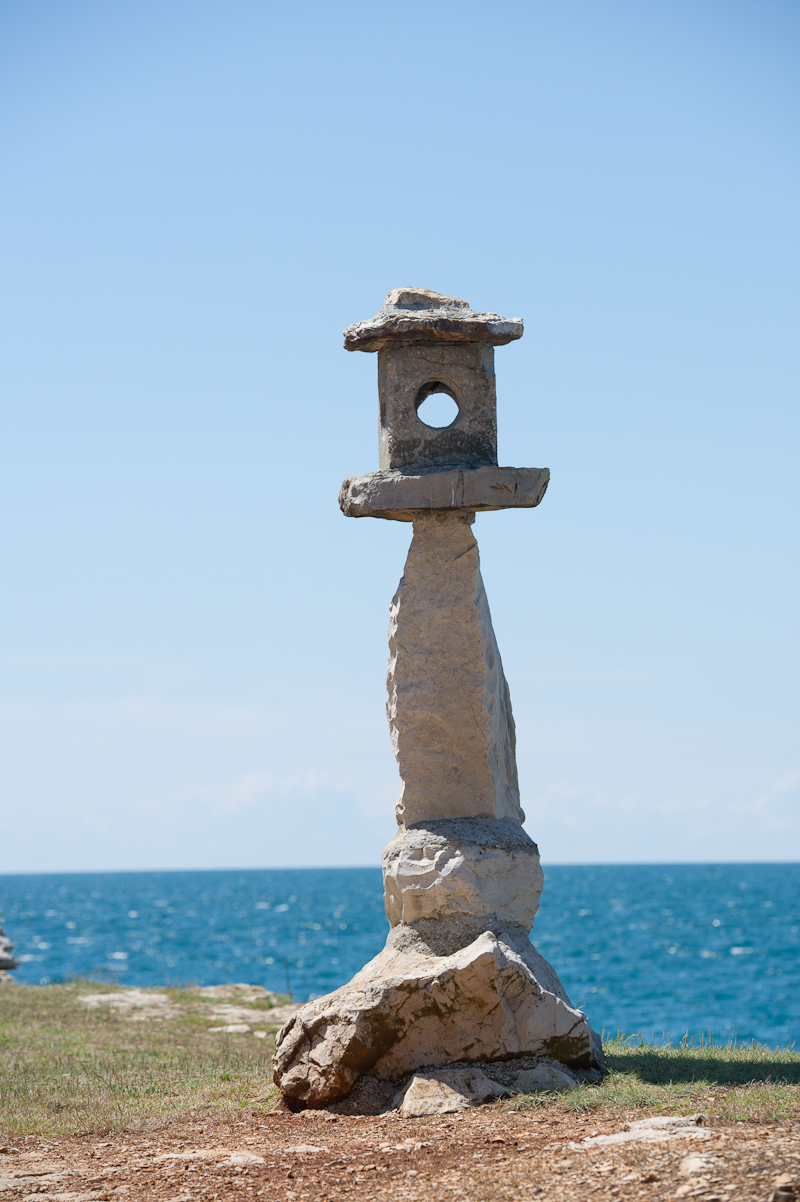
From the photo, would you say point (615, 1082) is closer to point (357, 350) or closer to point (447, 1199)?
point (447, 1199)

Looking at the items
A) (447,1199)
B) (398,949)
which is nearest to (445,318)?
(398,949)

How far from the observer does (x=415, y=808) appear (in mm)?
10258

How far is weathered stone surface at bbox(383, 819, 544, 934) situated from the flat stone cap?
395cm

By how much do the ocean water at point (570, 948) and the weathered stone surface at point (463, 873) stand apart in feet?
31.6

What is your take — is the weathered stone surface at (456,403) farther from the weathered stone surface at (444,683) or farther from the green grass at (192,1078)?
the green grass at (192,1078)

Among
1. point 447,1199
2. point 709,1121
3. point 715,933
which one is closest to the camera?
point 447,1199

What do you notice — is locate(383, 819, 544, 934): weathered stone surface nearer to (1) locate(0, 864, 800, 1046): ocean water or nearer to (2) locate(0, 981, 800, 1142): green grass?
(2) locate(0, 981, 800, 1142): green grass

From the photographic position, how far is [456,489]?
9984 mm

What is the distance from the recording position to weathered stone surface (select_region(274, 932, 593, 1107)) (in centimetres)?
910

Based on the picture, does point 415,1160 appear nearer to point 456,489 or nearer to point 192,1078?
point 192,1078

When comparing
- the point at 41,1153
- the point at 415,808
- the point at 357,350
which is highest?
the point at 357,350

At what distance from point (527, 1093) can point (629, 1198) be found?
2611 mm

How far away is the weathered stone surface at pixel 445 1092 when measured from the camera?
28.5 feet

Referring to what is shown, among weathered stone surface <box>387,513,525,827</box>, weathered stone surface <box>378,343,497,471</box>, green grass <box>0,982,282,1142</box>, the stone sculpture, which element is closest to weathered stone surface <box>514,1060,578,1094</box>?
the stone sculpture
